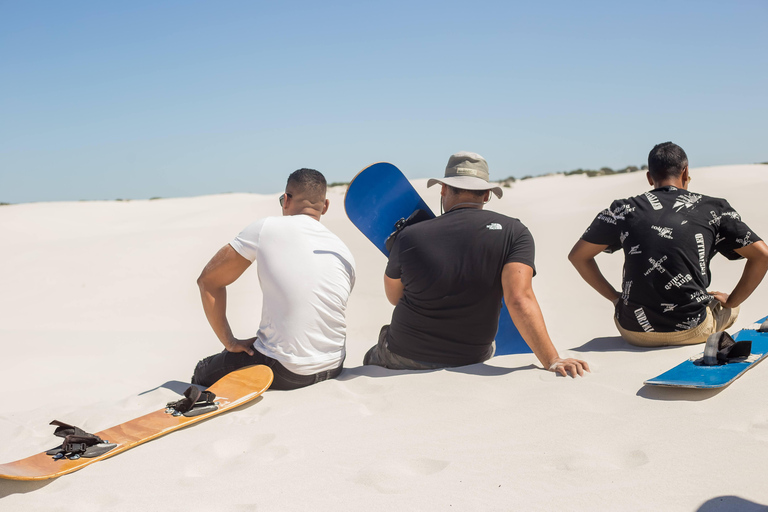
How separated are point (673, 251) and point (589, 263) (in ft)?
2.02

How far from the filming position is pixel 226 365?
11.9 ft

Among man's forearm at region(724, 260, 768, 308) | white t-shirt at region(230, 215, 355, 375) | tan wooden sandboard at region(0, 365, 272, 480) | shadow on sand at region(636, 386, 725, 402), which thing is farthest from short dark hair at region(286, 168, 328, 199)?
man's forearm at region(724, 260, 768, 308)

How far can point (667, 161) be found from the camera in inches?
148

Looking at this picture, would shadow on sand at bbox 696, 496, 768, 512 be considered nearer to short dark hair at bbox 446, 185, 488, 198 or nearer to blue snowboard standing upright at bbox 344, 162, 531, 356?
short dark hair at bbox 446, 185, 488, 198

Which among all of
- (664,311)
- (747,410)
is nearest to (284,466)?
(747,410)

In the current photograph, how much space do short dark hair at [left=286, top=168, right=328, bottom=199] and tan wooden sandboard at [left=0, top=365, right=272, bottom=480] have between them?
1.09m

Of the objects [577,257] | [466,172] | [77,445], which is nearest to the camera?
[77,445]

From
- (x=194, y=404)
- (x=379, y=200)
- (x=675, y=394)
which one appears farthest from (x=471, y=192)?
(x=194, y=404)

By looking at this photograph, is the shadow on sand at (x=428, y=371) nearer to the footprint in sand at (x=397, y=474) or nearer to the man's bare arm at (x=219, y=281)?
the man's bare arm at (x=219, y=281)

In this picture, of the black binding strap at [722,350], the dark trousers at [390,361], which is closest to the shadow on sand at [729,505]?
the black binding strap at [722,350]

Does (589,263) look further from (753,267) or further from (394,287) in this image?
(394,287)

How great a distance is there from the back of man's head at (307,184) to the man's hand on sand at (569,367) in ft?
5.53

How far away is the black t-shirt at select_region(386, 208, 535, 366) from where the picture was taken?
10.9 ft

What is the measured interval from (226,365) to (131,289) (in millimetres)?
6072
